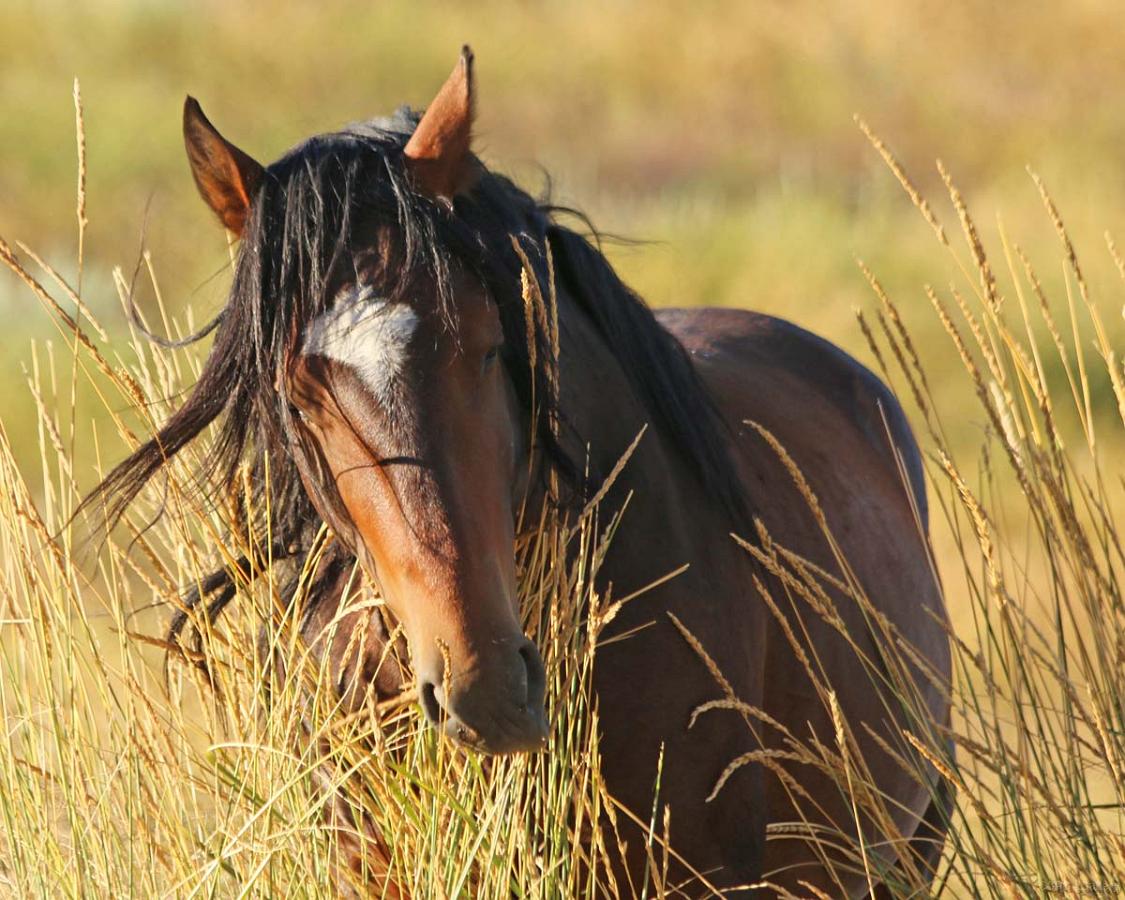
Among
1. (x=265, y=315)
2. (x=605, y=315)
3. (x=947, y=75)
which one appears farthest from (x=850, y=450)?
(x=947, y=75)

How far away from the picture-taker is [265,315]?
88.5 inches

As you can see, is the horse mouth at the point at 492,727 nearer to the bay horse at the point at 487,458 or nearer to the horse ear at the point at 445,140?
the bay horse at the point at 487,458

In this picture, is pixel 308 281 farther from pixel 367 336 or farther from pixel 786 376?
pixel 786 376

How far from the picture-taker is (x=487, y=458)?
215 centimetres

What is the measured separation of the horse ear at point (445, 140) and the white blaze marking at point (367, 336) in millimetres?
257

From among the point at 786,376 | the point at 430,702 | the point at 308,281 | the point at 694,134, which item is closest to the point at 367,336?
the point at 308,281

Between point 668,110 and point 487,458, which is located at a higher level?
point 668,110

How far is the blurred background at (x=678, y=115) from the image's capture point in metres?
12.6

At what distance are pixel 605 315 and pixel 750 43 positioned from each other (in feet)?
64.6

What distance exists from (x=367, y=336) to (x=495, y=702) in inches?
21.0

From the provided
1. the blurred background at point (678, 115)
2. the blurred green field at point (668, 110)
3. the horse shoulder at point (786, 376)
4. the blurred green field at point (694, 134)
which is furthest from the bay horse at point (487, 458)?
the blurred green field at point (668, 110)

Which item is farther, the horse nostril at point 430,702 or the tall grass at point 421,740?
the tall grass at point 421,740

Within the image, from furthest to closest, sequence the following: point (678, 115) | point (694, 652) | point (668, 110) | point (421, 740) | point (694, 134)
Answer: point (668, 110) → point (678, 115) → point (694, 134) → point (694, 652) → point (421, 740)

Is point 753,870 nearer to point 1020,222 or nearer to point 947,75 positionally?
point 1020,222
